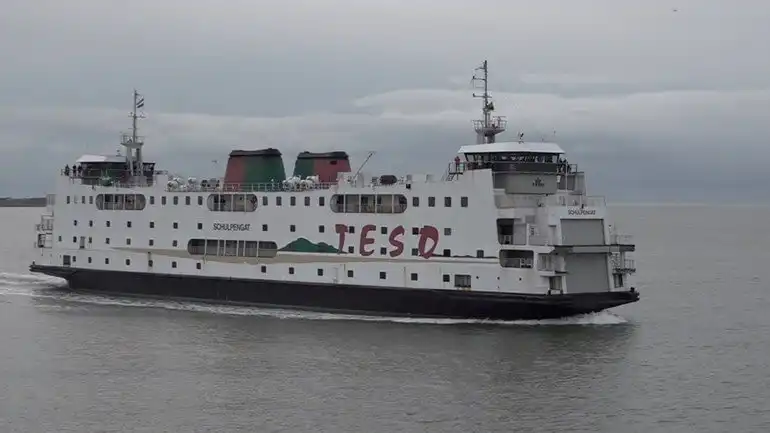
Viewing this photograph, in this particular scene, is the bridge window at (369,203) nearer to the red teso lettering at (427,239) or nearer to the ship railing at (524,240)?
the red teso lettering at (427,239)

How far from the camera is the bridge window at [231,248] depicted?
37.2 meters

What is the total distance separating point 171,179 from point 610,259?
19228mm

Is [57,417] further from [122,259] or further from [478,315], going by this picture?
[122,259]

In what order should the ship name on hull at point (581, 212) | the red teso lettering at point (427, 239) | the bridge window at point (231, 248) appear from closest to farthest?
the ship name on hull at point (581, 212), the red teso lettering at point (427, 239), the bridge window at point (231, 248)

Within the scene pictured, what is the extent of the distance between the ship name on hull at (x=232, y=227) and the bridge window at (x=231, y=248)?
46 cm

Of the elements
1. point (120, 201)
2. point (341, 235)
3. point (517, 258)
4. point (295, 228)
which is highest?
point (120, 201)

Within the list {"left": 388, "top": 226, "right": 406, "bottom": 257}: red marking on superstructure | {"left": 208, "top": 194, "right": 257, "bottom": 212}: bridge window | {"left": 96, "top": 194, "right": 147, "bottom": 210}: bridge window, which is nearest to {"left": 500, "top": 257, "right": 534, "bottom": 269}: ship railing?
{"left": 388, "top": 226, "right": 406, "bottom": 257}: red marking on superstructure

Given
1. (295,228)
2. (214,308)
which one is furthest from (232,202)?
(214,308)

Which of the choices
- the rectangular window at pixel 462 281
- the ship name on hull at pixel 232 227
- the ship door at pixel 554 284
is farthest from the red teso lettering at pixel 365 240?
the ship door at pixel 554 284

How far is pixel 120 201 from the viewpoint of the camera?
41.2 metres

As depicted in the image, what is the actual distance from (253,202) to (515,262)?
454 inches

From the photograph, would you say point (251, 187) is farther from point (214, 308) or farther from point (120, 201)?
point (120, 201)

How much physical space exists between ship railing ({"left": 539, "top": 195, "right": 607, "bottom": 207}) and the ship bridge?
527 mm

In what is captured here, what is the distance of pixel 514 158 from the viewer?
33.5m
